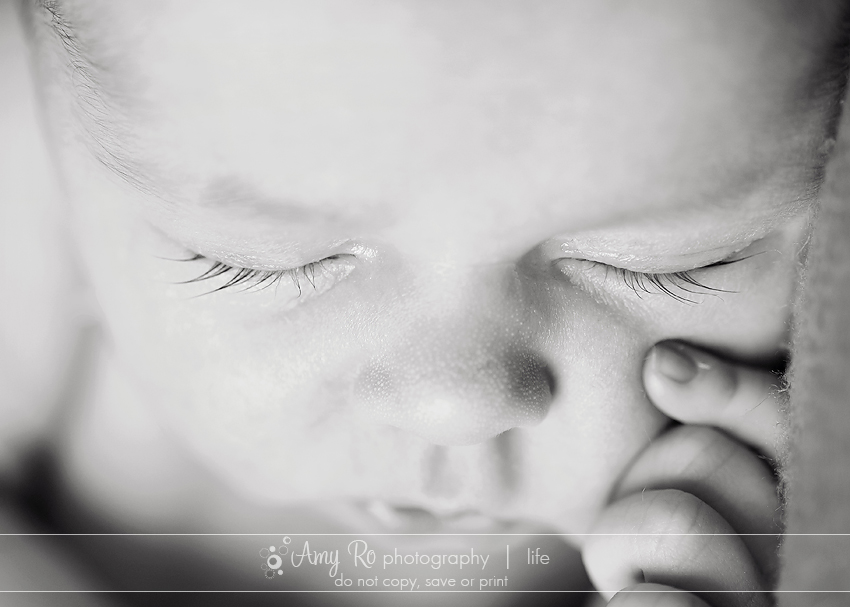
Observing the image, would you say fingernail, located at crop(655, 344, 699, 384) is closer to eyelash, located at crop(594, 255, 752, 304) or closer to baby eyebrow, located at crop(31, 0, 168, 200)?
eyelash, located at crop(594, 255, 752, 304)

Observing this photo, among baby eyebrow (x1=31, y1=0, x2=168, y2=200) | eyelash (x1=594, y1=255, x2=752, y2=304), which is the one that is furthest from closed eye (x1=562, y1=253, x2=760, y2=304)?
baby eyebrow (x1=31, y1=0, x2=168, y2=200)

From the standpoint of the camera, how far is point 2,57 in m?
0.42

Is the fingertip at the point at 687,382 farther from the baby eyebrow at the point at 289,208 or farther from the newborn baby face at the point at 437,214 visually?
the baby eyebrow at the point at 289,208

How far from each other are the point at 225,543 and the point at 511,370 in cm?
28

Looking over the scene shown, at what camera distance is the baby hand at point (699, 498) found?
1.21 feet

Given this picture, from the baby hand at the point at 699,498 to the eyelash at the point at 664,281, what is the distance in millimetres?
40

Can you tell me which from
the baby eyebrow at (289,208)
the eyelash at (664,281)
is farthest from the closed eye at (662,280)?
the baby eyebrow at (289,208)

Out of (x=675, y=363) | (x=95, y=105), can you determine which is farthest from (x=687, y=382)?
(x=95, y=105)

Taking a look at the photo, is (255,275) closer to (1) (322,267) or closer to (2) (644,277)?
(1) (322,267)

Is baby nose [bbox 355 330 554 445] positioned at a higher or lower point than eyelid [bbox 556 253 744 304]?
lower

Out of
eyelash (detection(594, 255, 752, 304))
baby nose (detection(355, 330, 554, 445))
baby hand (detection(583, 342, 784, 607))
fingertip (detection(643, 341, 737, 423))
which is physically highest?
eyelash (detection(594, 255, 752, 304))

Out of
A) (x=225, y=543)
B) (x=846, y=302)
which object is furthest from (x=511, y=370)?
(x=225, y=543)

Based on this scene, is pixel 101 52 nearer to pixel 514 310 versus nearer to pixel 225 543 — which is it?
pixel 514 310

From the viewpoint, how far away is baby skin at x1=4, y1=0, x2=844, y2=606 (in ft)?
0.91
